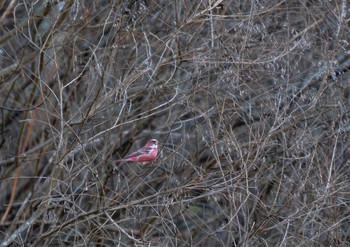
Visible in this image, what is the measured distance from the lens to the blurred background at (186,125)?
912cm

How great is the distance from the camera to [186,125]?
12016mm

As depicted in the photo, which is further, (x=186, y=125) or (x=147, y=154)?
(x=186, y=125)

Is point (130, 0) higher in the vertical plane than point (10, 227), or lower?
higher

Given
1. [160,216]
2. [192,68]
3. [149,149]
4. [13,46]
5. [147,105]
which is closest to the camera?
[160,216]

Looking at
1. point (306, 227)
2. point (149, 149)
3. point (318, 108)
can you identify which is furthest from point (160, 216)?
point (318, 108)

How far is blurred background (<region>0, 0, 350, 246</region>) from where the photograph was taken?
29.9 ft

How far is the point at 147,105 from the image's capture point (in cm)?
1144

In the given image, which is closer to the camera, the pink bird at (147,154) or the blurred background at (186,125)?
the blurred background at (186,125)

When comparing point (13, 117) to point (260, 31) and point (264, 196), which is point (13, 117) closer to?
point (264, 196)

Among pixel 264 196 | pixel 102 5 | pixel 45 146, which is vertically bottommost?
pixel 264 196

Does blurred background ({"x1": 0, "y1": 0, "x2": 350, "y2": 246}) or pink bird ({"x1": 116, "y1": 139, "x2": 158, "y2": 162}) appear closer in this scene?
blurred background ({"x1": 0, "y1": 0, "x2": 350, "y2": 246})

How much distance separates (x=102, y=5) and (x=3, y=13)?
48.7 inches

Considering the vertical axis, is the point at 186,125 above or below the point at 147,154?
below

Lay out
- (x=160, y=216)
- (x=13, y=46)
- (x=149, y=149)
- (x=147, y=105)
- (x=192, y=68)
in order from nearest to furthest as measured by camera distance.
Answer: (x=160, y=216) → (x=149, y=149) → (x=192, y=68) → (x=147, y=105) → (x=13, y=46)
